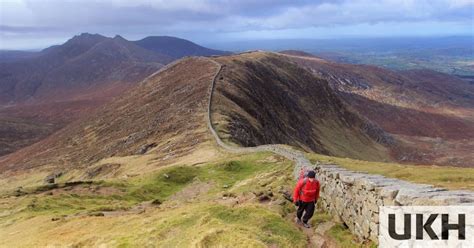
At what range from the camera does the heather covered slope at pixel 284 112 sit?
262 ft

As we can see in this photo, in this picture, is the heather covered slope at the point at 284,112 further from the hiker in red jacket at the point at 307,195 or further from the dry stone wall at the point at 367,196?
the hiker in red jacket at the point at 307,195

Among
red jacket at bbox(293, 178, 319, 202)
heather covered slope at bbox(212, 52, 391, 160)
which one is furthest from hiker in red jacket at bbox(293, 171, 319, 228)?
heather covered slope at bbox(212, 52, 391, 160)

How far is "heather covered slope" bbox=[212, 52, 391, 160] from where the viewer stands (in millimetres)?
80000

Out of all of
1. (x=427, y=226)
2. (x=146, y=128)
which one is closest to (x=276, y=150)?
(x=427, y=226)

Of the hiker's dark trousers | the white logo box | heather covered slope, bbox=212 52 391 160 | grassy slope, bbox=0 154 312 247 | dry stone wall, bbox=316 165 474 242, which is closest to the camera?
the white logo box

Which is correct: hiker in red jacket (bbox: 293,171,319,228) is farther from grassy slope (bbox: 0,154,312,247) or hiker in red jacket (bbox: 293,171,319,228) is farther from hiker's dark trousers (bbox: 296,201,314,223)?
grassy slope (bbox: 0,154,312,247)

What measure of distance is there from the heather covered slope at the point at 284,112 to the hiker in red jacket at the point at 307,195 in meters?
41.4

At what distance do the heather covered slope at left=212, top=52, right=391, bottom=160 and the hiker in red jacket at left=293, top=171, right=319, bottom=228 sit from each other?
41391 mm

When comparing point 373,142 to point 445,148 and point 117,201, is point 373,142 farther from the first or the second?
point 117,201

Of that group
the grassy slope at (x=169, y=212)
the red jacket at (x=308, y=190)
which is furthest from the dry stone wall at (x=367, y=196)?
the grassy slope at (x=169, y=212)

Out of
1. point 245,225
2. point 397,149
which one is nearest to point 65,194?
point 245,225

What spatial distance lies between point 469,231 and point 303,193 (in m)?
9.86

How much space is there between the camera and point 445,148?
146125 millimetres

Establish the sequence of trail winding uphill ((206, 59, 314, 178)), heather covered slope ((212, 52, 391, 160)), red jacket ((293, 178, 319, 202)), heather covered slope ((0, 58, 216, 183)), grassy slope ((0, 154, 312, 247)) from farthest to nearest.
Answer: heather covered slope ((212, 52, 391, 160)) → heather covered slope ((0, 58, 216, 183)) → trail winding uphill ((206, 59, 314, 178)) → red jacket ((293, 178, 319, 202)) → grassy slope ((0, 154, 312, 247))
